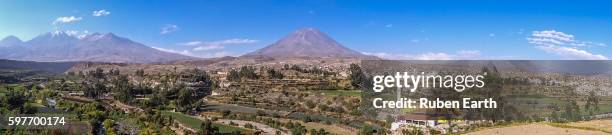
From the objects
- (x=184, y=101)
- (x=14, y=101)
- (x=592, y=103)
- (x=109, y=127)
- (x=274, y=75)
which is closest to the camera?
(x=109, y=127)

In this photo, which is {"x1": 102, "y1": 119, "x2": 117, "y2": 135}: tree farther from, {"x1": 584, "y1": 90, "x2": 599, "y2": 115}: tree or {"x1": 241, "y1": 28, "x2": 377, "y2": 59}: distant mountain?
{"x1": 241, "y1": 28, "x2": 377, "y2": 59}: distant mountain

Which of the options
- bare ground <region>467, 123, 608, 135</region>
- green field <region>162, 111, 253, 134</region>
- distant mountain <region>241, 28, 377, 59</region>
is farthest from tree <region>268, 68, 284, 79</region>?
distant mountain <region>241, 28, 377, 59</region>

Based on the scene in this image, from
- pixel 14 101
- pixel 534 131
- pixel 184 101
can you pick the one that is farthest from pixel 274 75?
pixel 534 131

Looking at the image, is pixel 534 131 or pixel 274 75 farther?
pixel 274 75

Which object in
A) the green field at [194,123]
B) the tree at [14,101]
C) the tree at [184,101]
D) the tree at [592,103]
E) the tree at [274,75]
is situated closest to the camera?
the tree at [592,103]

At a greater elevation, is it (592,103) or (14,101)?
(592,103)

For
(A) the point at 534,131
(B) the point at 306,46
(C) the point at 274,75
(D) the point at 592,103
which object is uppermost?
(B) the point at 306,46

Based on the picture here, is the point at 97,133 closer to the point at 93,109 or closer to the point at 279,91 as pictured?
→ the point at 93,109

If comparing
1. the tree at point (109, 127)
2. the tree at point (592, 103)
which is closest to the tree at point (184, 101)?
the tree at point (109, 127)

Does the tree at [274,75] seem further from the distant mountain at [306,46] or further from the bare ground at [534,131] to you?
the distant mountain at [306,46]

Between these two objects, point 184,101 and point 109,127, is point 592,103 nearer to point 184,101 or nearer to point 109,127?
point 109,127

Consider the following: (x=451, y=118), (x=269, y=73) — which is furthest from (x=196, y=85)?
(x=451, y=118)
